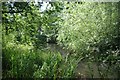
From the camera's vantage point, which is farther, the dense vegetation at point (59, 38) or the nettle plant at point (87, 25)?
the nettle plant at point (87, 25)

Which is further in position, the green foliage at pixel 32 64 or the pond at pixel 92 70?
the pond at pixel 92 70

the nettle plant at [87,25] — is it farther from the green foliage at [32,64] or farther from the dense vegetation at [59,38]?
the green foliage at [32,64]

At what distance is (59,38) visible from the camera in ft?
10.2

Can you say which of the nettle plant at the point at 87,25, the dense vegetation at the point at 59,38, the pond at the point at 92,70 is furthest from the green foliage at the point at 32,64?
the nettle plant at the point at 87,25

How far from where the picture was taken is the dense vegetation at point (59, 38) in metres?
2.39

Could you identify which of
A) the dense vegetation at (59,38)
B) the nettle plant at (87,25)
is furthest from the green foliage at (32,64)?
the nettle plant at (87,25)

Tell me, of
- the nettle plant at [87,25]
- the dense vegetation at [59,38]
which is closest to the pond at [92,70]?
the dense vegetation at [59,38]

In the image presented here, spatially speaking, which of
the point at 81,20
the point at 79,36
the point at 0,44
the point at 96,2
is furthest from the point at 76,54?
the point at 0,44

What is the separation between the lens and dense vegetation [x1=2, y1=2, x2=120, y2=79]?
239cm

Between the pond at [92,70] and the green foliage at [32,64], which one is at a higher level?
the green foliage at [32,64]

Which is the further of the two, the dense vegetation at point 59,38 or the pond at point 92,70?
the pond at point 92,70

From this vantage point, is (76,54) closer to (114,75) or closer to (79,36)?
(79,36)

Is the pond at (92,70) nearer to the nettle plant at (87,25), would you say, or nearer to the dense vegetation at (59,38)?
the dense vegetation at (59,38)

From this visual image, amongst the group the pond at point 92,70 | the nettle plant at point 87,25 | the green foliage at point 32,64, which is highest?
the nettle plant at point 87,25
